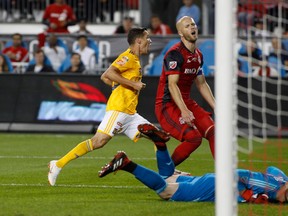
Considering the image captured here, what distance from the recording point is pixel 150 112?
66.2 feet

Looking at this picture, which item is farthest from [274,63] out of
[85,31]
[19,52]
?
[85,31]

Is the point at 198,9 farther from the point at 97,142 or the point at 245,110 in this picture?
the point at 97,142

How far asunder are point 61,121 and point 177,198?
10.7 meters

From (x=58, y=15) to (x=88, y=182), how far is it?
41.8 ft

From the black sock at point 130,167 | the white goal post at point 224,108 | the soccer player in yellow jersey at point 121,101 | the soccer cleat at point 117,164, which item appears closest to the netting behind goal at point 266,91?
the soccer player in yellow jersey at point 121,101

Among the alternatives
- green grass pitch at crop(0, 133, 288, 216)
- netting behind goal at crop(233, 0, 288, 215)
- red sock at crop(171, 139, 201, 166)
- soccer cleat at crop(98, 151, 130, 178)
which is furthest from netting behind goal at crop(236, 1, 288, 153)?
soccer cleat at crop(98, 151, 130, 178)

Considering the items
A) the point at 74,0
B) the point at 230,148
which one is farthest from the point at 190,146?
the point at 74,0

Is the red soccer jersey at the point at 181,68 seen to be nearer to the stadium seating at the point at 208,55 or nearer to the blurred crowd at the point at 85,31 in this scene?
the blurred crowd at the point at 85,31

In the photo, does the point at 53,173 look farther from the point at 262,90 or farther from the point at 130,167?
the point at 262,90

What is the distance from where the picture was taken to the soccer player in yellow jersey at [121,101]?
39.0ft

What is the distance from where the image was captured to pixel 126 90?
12125 mm

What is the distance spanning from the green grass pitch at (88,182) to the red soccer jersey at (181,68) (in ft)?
4.04

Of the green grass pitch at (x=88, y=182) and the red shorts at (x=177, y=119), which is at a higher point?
the red shorts at (x=177, y=119)

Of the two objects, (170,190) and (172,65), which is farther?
(172,65)
